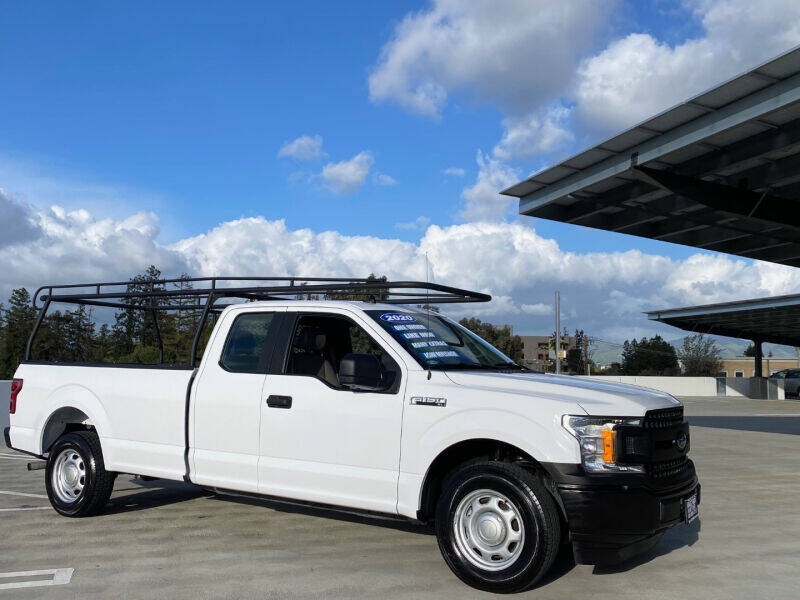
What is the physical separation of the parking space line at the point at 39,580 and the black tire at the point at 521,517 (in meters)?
2.58

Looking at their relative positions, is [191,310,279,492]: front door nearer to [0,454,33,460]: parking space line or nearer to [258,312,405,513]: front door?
[258,312,405,513]: front door

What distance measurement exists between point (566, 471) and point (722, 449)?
10.9 meters

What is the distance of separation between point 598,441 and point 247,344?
10.1 ft

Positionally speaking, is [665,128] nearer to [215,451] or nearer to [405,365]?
[405,365]

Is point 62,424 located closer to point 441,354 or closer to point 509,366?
point 441,354

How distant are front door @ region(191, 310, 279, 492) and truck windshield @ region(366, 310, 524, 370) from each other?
1087mm

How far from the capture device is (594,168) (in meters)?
13.2

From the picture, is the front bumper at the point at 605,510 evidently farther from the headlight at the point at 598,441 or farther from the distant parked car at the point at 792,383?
the distant parked car at the point at 792,383

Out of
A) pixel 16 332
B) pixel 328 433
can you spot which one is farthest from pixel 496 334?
pixel 328 433

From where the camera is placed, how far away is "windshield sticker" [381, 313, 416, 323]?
5945 mm

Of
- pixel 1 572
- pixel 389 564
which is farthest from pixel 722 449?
pixel 1 572

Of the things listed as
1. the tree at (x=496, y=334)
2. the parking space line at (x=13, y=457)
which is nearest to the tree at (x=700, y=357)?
the tree at (x=496, y=334)

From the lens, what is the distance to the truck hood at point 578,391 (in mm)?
4809

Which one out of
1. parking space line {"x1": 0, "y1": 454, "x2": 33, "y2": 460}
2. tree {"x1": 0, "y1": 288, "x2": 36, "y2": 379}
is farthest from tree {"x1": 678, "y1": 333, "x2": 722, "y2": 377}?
parking space line {"x1": 0, "y1": 454, "x2": 33, "y2": 460}
